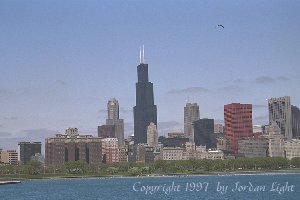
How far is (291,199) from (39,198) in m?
48.5

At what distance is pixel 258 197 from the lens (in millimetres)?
100250

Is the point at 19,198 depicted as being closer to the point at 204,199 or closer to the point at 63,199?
the point at 63,199

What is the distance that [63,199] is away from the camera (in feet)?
354

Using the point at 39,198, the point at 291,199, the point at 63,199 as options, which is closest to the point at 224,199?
the point at 291,199

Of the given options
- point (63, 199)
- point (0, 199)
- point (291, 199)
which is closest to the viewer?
point (291, 199)

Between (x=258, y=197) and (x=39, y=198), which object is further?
(x=39, y=198)

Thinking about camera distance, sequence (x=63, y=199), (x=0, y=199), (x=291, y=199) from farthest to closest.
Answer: (x=0, y=199)
(x=63, y=199)
(x=291, y=199)

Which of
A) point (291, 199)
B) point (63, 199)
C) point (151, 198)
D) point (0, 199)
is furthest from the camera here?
point (0, 199)

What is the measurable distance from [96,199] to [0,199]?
20.8m

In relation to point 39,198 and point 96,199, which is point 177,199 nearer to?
point 96,199

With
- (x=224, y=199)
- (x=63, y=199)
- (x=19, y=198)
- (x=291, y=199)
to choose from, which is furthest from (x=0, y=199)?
(x=291, y=199)

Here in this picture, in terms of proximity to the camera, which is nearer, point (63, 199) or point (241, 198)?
point (241, 198)

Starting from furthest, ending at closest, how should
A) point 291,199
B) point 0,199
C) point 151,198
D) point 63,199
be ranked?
point 0,199 → point 63,199 → point 151,198 → point 291,199

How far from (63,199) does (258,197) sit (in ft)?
114
